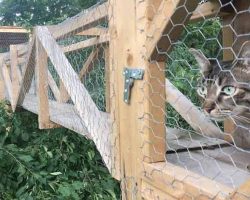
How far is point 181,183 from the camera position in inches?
43.6

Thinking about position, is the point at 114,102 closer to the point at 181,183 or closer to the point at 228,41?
the point at 181,183

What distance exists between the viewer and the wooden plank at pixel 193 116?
72.1 inches

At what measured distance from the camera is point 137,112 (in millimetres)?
1287

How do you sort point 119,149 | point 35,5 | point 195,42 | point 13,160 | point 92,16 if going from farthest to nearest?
1. point 35,5
2. point 13,160
3. point 195,42
4. point 92,16
5. point 119,149

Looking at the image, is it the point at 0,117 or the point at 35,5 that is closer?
the point at 0,117

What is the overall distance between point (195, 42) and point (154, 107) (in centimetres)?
170

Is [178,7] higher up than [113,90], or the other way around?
[178,7]

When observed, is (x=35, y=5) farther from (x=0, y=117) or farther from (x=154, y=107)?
(x=154, y=107)

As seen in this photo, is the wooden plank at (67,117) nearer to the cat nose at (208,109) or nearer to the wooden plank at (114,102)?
the wooden plank at (114,102)

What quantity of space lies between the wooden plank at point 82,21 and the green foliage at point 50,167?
1.07 metres

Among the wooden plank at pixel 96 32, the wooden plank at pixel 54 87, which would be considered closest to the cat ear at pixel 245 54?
the wooden plank at pixel 96 32

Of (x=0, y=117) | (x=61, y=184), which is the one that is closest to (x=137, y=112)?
(x=61, y=184)

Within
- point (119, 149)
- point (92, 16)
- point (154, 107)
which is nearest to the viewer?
point (154, 107)

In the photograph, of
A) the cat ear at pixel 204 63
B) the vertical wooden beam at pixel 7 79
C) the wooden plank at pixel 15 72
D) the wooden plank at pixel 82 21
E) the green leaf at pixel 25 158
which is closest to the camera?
the cat ear at pixel 204 63
